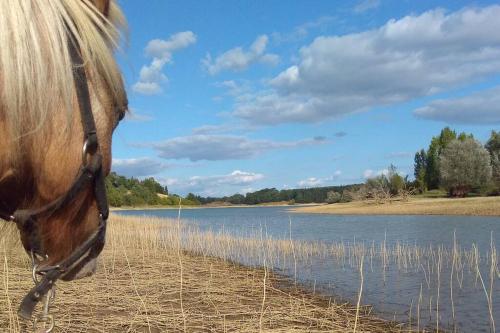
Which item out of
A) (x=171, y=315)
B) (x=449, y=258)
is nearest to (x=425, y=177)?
(x=449, y=258)

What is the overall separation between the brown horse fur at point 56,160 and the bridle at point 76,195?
0.06 feet

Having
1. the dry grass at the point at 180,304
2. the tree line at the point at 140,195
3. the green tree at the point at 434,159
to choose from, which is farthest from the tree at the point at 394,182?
the dry grass at the point at 180,304

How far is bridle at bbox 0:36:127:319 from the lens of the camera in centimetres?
146

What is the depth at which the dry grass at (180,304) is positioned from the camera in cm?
636

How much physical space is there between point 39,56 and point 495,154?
66.8 m

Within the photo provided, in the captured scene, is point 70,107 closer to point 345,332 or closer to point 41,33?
point 41,33

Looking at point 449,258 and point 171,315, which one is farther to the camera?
point 449,258

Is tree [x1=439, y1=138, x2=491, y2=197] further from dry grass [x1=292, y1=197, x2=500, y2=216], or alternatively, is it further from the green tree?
dry grass [x1=292, y1=197, x2=500, y2=216]

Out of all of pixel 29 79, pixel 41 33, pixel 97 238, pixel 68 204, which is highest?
pixel 41 33

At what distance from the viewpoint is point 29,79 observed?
4.52 feet

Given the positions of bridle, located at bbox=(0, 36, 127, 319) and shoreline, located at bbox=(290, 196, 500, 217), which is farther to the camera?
shoreline, located at bbox=(290, 196, 500, 217)

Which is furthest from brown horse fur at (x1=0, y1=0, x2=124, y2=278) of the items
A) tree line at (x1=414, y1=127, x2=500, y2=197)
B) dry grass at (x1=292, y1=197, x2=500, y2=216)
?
tree line at (x1=414, y1=127, x2=500, y2=197)

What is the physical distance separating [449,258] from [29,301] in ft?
44.5

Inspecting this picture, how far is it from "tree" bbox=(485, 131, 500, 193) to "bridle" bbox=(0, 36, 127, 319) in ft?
192
